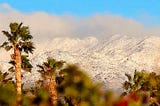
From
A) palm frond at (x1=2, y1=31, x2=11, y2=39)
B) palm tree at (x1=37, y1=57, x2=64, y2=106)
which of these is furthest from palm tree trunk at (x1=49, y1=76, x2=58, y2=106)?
palm frond at (x1=2, y1=31, x2=11, y2=39)

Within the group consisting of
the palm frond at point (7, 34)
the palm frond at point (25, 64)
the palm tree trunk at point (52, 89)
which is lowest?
the palm tree trunk at point (52, 89)

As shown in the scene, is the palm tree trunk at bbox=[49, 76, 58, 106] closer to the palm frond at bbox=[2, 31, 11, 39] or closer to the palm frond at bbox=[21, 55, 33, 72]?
the palm frond at bbox=[21, 55, 33, 72]

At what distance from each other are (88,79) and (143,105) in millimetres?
3183

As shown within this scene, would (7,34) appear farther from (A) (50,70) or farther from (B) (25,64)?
(A) (50,70)

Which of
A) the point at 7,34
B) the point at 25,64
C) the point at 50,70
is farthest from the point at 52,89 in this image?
the point at 7,34

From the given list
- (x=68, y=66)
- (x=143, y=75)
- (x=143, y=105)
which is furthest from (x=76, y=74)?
(x=143, y=75)

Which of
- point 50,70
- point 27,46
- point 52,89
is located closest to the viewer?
point 27,46

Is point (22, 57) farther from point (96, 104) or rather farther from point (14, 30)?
point (96, 104)

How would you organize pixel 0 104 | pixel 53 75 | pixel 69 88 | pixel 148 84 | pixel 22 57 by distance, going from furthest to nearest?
pixel 148 84, pixel 53 75, pixel 22 57, pixel 69 88, pixel 0 104

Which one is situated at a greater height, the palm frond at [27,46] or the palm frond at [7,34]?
the palm frond at [7,34]

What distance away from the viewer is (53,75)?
70.1 metres

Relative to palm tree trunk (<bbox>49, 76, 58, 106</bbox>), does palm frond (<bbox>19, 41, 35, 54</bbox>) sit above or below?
above

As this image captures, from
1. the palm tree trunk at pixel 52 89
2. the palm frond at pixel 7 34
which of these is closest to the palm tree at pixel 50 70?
the palm tree trunk at pixel 52 89

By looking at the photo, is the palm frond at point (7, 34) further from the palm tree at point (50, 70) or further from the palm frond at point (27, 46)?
the palm tree at point (50, 70)
